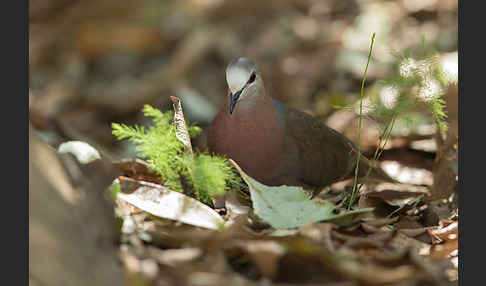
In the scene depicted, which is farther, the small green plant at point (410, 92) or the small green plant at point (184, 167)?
the small green plant at point (410, 92)

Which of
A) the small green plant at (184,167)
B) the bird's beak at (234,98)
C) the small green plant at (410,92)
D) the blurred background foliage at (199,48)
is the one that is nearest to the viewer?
the small green plant at (184,167)

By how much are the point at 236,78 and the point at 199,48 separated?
166 inches

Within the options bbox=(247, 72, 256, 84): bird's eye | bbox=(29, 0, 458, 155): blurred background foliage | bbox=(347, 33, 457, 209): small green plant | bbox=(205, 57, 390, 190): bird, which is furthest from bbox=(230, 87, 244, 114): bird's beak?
bbox=(29, 0, 458, 155): blurred background foliage

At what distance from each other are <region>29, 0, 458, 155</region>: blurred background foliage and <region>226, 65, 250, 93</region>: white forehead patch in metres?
2.71

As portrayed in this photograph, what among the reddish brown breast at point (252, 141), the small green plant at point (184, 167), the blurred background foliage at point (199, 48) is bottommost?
the small green plant at point (184, 167)

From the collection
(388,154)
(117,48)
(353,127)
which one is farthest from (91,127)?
(388,154)

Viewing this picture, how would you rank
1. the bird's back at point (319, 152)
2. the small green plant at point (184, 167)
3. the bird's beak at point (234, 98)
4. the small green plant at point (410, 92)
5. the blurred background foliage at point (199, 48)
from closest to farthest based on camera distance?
the small green plant at point (184, 167)
the small green plant at point (410, 92)
the bird's beak at point (234, 98)
the bird's back at point (319, 152)
the blurred background foliage at point (199, 48)

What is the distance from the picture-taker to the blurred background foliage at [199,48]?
21.6 feet

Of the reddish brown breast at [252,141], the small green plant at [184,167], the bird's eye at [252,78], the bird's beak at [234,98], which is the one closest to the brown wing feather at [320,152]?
the reddish brown breast at [252,141]

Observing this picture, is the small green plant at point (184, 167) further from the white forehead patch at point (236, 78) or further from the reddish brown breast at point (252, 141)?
the white forehead patch at point (236, 78)

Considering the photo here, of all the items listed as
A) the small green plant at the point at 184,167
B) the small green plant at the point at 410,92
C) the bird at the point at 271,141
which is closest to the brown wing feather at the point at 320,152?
the bird at the point at 271,141

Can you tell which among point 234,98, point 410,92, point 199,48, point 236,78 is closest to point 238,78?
point 236,78

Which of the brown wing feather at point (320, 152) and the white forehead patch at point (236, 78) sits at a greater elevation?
the white forehead patch at point (236, 78)

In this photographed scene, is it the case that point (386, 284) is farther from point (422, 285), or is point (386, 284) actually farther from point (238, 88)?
point (238, 88)
